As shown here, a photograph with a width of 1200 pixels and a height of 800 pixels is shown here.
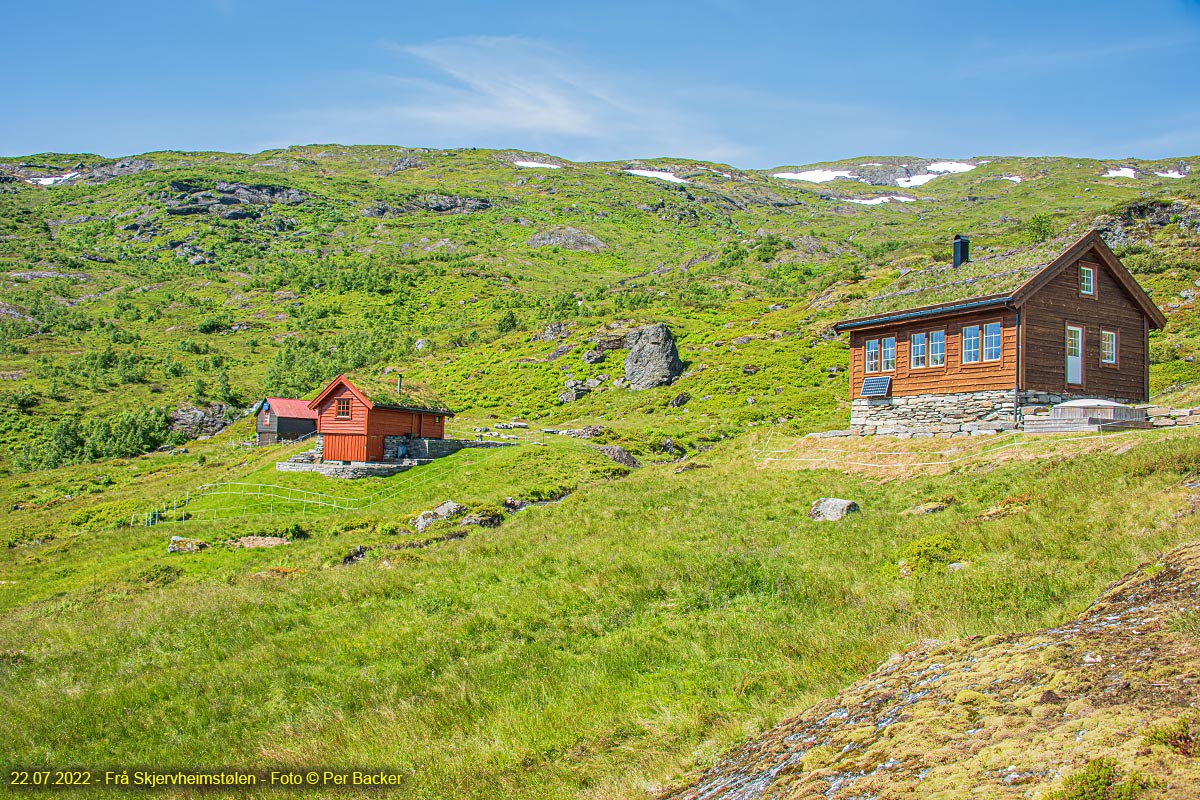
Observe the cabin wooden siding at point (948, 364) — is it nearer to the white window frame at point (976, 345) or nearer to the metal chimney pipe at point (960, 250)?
the white window frame at point (976, 345)

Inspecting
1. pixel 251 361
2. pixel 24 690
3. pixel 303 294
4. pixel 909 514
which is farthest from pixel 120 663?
pixel 303 294

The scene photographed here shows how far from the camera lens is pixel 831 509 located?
19766mm

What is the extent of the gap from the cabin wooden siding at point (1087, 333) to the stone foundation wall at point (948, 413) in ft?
2.53

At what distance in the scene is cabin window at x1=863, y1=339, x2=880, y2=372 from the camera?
34.1 meters

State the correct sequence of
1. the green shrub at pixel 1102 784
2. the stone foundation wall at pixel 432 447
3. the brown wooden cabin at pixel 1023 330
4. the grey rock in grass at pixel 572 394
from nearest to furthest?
the green shrub at pixel 1102 784, the brown wooden cabin at pixel 1023 330, the stone foundation wall at pixel 432 447, the grey rock in grass at pixel 572 394

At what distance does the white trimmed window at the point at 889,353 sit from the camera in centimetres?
3328

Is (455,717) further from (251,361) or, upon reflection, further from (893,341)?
(251,361)

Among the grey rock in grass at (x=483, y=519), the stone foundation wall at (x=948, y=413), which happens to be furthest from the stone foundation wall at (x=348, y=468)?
the stone foundation wall at (x=948, y=413)

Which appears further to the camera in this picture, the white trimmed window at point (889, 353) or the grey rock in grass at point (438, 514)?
the white trimmed window at point (889, 353)

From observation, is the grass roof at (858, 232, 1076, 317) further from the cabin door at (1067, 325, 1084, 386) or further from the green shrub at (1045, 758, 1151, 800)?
the green shrub at (1045, 758, 1151, 800)

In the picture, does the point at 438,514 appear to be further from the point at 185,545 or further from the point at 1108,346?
the point at 1108,346

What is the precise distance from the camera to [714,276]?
429 feet

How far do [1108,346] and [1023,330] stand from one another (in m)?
6.44

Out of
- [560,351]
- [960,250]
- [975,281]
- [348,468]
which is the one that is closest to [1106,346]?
[975,281]
